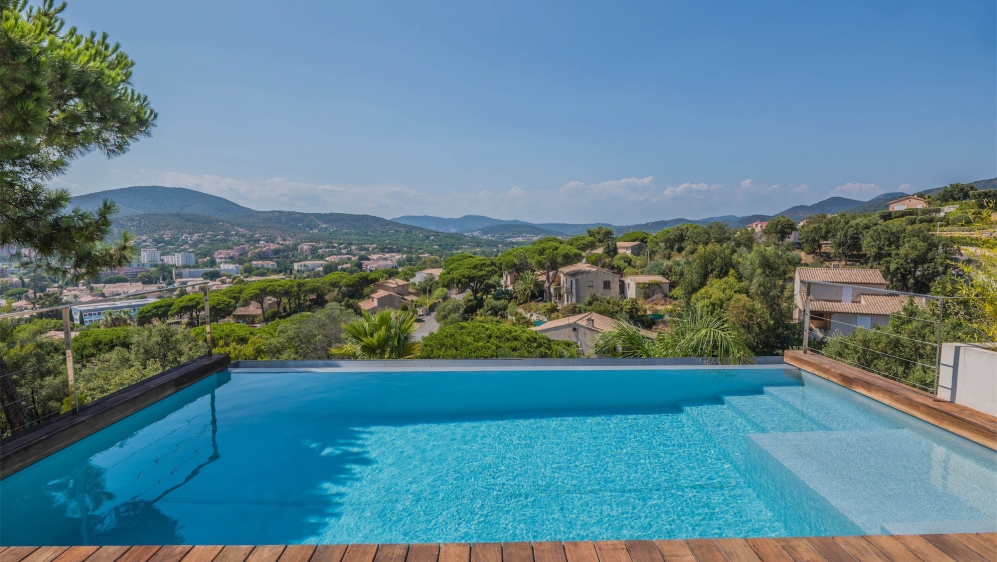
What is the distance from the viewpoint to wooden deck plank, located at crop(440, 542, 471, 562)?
1434mm

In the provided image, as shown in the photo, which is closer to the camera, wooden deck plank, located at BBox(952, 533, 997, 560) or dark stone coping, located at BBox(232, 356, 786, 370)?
wooden deck plank, located at BBox(952, 533, 997, 560)

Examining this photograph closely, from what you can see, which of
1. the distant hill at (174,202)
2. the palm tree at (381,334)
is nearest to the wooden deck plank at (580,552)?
the palm tree at (381,334)

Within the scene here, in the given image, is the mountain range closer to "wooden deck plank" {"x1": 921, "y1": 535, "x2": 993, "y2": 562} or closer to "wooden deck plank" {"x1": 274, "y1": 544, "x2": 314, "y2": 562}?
"wooden deck plank" {"x1": 921, "y1": 535, "x2": 993, "y2": 562}

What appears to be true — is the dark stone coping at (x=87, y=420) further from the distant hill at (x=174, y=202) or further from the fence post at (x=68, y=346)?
the distant hill at (x=174, y=202)

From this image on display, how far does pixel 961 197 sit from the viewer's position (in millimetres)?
47000

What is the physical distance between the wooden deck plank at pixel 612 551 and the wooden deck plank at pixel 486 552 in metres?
0.33

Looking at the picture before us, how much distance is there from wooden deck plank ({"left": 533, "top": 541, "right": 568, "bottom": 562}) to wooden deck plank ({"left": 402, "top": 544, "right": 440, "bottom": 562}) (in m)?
0.32

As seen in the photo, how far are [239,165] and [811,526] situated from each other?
50586mm

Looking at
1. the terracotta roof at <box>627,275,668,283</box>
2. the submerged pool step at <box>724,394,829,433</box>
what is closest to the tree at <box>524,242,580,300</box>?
the terracotta roof at <box>627,275,668,283</box>

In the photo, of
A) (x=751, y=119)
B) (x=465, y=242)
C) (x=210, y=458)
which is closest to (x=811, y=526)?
(x=210, y=458)

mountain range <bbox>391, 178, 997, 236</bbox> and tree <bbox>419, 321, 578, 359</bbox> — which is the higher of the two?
mountain range <bbox>391, 178, 997, 236</bbox>

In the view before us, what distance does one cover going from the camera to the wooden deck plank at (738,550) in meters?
1.43

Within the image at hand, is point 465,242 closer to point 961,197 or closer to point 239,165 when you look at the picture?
point 239,165

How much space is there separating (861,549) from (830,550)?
0.37ft
